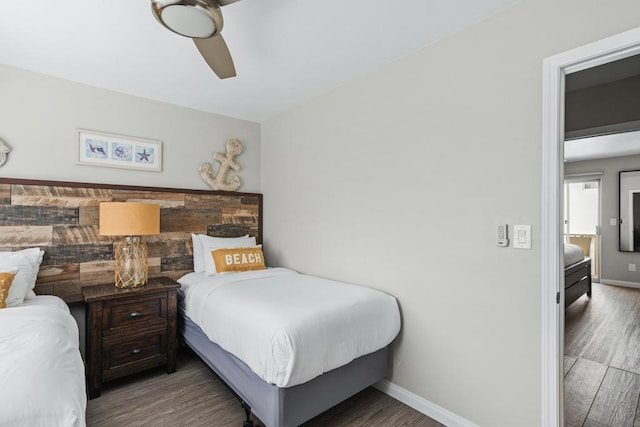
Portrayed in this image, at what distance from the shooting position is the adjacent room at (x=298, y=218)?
1.72 meters

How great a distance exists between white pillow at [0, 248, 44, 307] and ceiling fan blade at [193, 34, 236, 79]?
1869mm

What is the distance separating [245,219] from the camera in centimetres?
373

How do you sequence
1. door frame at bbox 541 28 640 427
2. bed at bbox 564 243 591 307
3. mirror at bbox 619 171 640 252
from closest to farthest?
door frame at bbox 541 28 640 427
bed at bbox 564 243 591 307
mirror at bbox 619 171 640 252

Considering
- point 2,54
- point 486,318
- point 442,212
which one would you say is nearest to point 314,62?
point 442,212

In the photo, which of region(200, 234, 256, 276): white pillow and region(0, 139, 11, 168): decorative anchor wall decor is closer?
region(0, 139, 11, 168): decorative anchor wall decor

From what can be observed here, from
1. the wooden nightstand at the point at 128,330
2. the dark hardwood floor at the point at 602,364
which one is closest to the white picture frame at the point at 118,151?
the wooden nightstand at the point at 128,330

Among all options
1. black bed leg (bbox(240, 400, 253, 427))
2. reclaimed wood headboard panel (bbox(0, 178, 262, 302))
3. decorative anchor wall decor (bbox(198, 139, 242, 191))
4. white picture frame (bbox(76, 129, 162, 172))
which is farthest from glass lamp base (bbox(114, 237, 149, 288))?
black bed leg (bbox(240, 400, 253, 427))

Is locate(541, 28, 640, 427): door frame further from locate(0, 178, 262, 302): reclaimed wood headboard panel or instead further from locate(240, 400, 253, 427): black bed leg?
locate(0, 178, 262, 302): reclaimed wood headboard panel

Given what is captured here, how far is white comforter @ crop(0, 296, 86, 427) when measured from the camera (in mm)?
999

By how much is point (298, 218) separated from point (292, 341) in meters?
1.78

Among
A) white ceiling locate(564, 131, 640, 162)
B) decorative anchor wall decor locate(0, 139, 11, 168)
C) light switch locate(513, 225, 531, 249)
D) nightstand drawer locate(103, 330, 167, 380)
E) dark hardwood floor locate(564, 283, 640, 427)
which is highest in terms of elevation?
white ceiling locate(564, 131, 640, 162)

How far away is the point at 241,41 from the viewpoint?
2.16 metres

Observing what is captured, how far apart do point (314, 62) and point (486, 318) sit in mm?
2088

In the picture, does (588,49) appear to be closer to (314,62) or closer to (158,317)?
(314,62)
